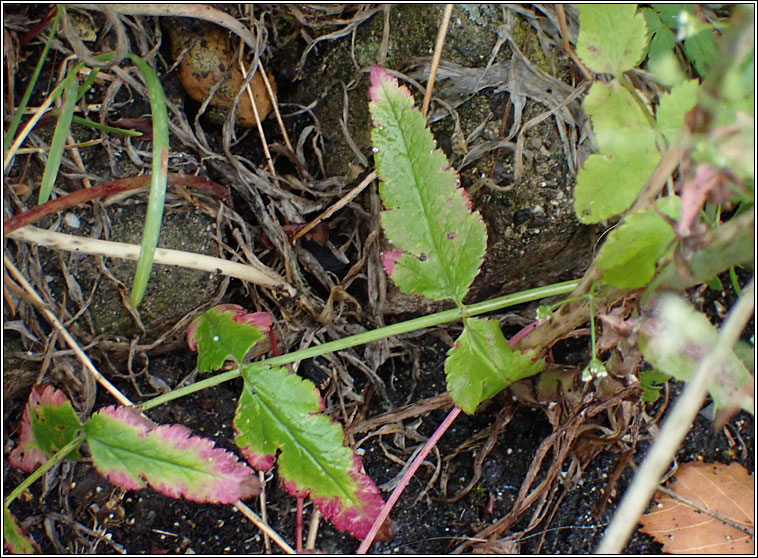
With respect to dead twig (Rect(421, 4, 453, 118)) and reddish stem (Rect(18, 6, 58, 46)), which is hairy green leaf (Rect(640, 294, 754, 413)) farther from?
reddish stem (Rect(18, 6, 58, 46))

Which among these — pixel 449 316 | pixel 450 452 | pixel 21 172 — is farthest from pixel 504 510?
pixel 21 172

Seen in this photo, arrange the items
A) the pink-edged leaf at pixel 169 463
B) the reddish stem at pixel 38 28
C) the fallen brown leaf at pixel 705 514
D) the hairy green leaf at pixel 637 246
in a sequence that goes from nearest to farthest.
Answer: the hairy green leaf at pixel 637 246
the pink-edged leaf at pixel 169 463
the reddish stem at pixel 38 28
the fallen brown leaf at pixel 705 514

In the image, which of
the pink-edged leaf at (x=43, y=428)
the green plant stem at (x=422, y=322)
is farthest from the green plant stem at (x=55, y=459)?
the green plant stem at (x=422, y=322)

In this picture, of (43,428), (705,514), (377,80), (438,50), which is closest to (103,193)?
(43,428)

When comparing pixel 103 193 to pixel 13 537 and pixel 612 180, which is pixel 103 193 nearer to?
pixel 13 537

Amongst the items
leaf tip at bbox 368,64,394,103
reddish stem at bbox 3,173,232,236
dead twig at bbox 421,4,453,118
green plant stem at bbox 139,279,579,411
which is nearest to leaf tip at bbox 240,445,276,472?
green plant stem at bbox 139,279,579,411

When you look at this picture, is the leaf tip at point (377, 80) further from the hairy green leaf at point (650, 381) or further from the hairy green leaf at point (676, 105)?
the hairy green leaf at point (650, 381)
